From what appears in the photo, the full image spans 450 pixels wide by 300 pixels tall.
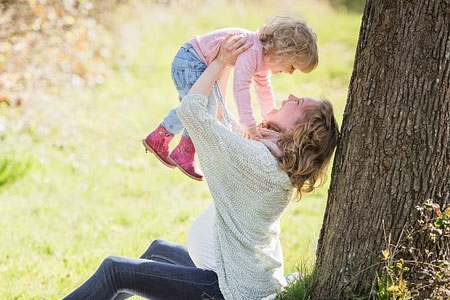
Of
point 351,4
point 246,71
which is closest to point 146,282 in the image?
point 246,71

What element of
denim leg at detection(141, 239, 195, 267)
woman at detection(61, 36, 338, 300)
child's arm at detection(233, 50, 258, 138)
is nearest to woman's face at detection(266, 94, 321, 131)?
woman at detection(61, 36, 338, 300)

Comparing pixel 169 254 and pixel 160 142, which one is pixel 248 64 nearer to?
pixel 160 142

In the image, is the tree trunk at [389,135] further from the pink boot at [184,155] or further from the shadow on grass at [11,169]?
the shadow on grass at [11,169]

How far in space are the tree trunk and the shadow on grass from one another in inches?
139

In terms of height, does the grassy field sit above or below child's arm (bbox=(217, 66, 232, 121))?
below

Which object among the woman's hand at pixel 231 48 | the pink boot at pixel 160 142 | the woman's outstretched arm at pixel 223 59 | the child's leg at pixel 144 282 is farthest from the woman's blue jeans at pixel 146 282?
the woman's hand at pixel 231 48

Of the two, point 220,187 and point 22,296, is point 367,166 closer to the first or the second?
point 220,187

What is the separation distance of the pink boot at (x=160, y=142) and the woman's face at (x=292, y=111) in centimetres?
67

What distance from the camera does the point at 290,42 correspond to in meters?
3.24

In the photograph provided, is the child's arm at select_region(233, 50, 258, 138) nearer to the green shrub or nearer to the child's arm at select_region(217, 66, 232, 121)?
the child's arm at select_region(217, 66, 232, 121)

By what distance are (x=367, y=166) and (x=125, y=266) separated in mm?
1085

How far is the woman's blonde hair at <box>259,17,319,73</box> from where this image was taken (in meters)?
3.25

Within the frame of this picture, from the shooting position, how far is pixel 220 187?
3.10 metres

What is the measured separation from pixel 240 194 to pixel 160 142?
693 millimetres
